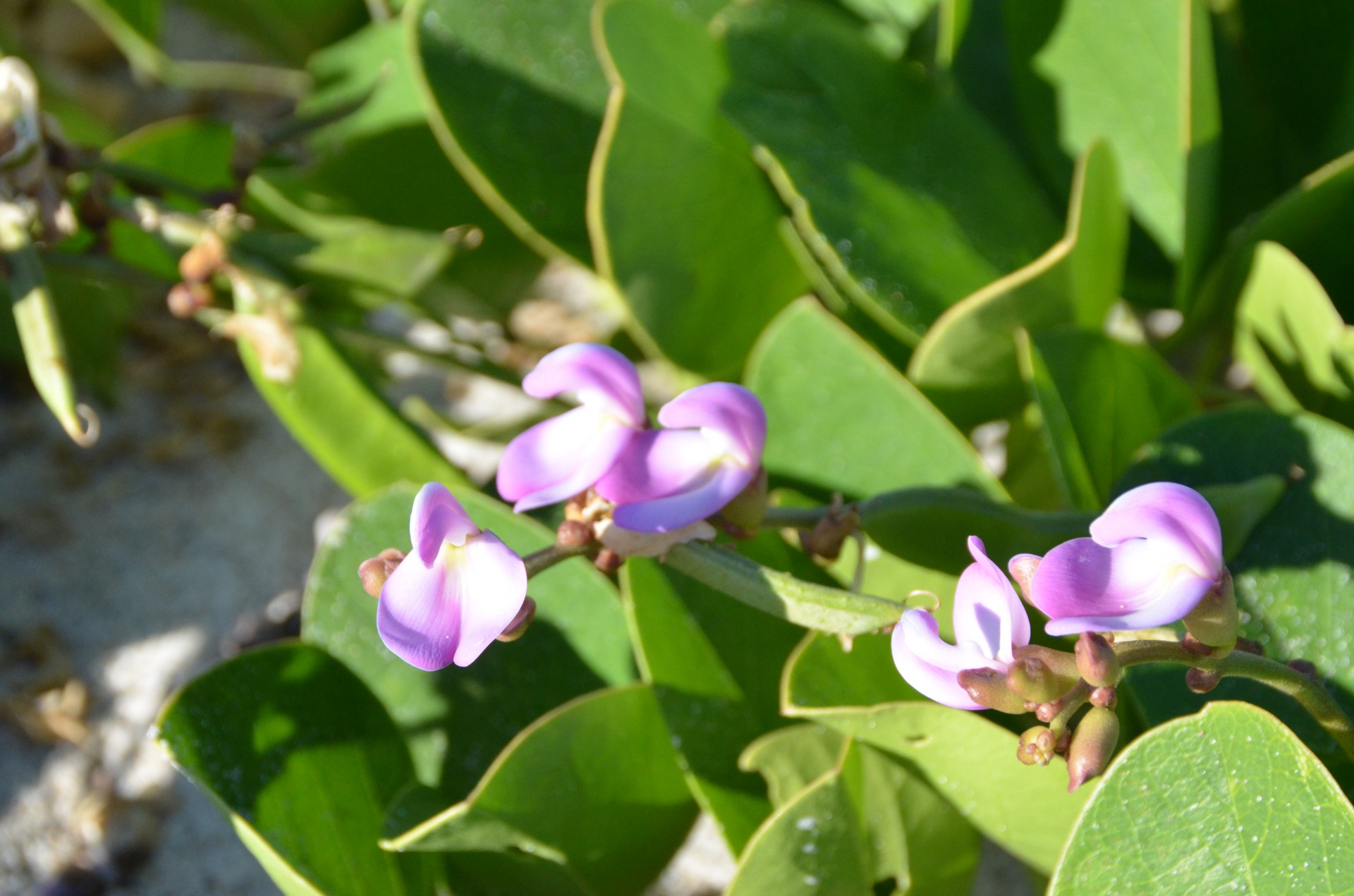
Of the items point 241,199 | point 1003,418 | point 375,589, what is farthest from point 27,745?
point 1003,418

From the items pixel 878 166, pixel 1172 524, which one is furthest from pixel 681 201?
pixel 1172 524

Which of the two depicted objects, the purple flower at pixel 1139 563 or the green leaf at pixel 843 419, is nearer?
the purple flower at pixel 1139 563

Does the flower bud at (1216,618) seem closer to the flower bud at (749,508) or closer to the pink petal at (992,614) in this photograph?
the pink petal at (992,614)

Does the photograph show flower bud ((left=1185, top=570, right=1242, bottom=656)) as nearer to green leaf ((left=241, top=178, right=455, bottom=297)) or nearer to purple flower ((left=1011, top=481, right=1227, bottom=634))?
purple flower ((left=1011, top=481, right=1227, bottom=634))

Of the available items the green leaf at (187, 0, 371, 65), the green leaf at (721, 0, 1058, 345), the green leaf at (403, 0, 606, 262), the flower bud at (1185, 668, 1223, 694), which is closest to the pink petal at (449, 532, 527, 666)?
the flower bud at (1185, 668, 1223, 694)

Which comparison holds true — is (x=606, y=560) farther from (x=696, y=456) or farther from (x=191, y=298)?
(x=191, y=298)

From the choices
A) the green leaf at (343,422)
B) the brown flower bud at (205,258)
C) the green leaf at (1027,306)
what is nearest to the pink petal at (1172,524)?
the green leaf at (1027,306)
